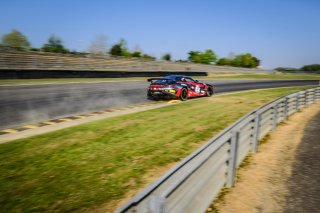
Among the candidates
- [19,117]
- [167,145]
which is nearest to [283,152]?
[167,145]

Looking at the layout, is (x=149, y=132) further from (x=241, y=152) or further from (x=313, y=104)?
(x=313, y=104)

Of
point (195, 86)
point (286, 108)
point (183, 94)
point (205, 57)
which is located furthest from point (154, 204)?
point (205, 57)

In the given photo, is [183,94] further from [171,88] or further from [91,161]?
[91,161]

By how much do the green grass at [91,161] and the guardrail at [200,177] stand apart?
48.3 inches

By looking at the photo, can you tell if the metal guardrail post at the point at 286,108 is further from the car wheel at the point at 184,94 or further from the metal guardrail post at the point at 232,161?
the metal guardrail post at the point at 232,161

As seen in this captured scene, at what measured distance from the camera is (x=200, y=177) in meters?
3.71

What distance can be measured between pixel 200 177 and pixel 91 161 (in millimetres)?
2693

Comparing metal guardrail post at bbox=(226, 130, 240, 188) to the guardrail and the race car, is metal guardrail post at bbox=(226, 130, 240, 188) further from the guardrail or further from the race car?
the race car

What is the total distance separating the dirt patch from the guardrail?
22cm

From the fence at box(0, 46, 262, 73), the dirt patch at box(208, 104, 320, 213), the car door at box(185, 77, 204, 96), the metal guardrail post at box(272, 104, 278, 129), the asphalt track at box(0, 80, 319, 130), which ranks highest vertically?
the fence at box(0, 46, 262, 73)

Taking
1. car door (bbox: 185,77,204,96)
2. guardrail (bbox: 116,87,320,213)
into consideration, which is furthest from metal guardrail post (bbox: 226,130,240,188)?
car door (bbox: 185,77,204,96)

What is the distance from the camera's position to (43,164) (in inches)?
212

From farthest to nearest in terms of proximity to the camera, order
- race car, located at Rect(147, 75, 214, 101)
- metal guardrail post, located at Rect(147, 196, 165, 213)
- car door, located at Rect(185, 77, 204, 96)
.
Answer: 1. car door, located at Rect(185, 77, 204, 96)
2. race car, located at Rect(147, 75, 214, 101)
3. metal guardrail post, located at Rect(147, 196, 165, 213)

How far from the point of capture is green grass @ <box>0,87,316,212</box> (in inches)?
165
